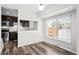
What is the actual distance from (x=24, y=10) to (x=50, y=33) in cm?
63

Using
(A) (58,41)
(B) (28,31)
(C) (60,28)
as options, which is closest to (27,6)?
(B) (28,31)

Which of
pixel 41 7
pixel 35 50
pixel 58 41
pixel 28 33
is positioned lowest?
pixel 35 50

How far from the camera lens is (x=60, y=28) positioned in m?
1.45

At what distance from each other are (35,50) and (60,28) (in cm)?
60

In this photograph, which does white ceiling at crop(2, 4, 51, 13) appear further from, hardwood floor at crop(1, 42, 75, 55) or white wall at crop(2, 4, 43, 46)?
hardwood floor at crop(1, 42, 75, 55)

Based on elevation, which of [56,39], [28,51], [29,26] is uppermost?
[29,26]

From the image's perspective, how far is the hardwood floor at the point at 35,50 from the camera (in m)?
1.38

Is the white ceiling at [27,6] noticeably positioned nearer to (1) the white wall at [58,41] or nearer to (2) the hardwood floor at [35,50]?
(1) the white wall at [58,41]

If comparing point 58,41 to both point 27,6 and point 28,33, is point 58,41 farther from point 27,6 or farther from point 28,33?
point 27,6

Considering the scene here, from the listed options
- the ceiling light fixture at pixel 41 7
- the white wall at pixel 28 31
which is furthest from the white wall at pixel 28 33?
the ceiling light fixture at pixel 41 7

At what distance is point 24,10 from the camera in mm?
1407

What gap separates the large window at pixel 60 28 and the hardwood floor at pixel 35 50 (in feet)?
0.64
